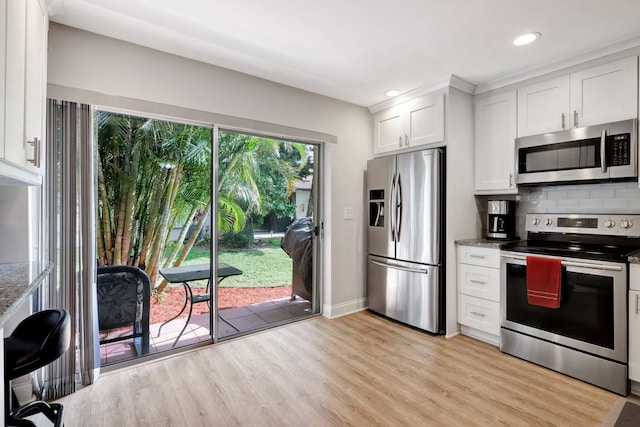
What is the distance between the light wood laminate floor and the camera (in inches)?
74.3

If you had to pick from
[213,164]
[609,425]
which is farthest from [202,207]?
[609,425]

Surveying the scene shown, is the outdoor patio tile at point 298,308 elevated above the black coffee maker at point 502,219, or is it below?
below

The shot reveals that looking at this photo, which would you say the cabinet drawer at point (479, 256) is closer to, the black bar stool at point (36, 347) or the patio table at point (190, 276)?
the patio table at point (190, 276)

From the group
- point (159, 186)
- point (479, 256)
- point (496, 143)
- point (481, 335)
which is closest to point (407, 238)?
point (479, 256)

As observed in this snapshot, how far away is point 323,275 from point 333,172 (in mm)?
1182

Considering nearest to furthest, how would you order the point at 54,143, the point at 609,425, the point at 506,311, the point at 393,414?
the point at 609,425 → the point at 393,414 → the point at 54,143 → the point at 506,311

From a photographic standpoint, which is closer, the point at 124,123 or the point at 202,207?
the point at 124,123

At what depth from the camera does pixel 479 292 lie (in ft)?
9.75

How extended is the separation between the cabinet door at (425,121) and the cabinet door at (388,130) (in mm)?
102

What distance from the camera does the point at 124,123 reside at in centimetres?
252

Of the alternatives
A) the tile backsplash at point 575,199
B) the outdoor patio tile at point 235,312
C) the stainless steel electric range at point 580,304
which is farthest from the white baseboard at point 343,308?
the tile backsplash at point 575,199

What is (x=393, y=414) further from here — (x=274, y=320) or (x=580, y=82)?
(x=580, y=82)

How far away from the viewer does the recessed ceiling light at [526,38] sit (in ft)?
7.61

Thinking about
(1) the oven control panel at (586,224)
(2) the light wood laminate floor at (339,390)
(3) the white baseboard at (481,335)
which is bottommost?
(2) the light wood laminate floor at (339,390)
